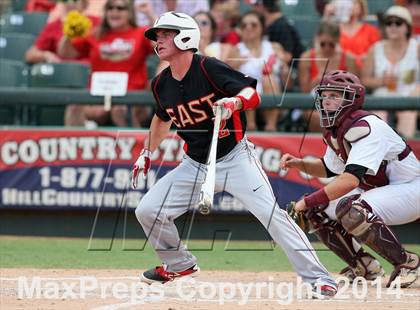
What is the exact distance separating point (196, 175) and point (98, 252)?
2.63 m

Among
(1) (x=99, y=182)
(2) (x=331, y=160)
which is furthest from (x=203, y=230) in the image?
(2) (x=331, y=160)

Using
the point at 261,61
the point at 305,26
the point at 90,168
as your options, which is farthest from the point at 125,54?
the point at 305,26

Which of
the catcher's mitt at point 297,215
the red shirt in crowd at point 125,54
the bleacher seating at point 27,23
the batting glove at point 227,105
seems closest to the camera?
the batting glove at point 227,105

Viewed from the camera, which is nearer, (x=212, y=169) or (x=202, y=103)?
(x=212, y=169)

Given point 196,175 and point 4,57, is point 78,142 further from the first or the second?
point 196,175

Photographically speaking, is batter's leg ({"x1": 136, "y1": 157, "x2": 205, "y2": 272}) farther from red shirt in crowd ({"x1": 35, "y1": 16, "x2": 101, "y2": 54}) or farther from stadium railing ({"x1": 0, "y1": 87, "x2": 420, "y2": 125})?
red shirt in crowd ({"x1": 35, "y1": 16, "x2": 101, "y2": 54})

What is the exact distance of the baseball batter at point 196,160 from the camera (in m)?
5.94

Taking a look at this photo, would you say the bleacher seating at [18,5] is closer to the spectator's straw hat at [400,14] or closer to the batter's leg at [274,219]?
the spectator's straw hat at [400,14]

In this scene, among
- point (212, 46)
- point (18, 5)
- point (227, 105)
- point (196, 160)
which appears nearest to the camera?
point (227, 105)

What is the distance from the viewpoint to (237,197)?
612 cm

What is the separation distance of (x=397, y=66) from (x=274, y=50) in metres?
1.34

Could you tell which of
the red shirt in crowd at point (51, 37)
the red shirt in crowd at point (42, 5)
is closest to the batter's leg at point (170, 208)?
the red shirt in crowd at point (51, 37)

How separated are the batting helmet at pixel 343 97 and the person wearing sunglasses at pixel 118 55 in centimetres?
395

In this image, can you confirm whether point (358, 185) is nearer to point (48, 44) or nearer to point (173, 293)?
point (173, 293)
